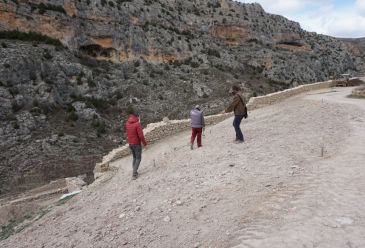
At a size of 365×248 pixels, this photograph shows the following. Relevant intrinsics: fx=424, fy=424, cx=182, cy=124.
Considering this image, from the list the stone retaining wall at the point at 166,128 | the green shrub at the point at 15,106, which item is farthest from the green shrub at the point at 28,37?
the stone retaining wall at the point at 166,128

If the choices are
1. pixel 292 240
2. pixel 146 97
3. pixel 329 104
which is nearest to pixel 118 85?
pixel 146 97

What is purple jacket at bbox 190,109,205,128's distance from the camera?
47.7 feet

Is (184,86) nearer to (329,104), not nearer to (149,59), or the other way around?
(149,59)

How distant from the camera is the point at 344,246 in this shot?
6.46 m

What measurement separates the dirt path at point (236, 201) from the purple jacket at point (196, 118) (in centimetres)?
88

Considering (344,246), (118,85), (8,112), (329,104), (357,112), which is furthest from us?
(118,85)

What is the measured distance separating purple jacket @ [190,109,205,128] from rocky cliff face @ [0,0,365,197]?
14.3 meters

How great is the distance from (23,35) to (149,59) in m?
14.8

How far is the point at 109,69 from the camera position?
44906 mm

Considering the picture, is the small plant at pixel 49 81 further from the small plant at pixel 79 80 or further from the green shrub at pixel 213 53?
the green shrub at pixel 213 53

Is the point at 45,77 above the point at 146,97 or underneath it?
above

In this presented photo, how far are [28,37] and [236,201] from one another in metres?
37.1

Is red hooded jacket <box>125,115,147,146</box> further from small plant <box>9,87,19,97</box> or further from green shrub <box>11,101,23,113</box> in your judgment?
small plant <box>9,87,19,97</box>

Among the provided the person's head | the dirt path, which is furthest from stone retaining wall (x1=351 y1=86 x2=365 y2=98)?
the person's head
